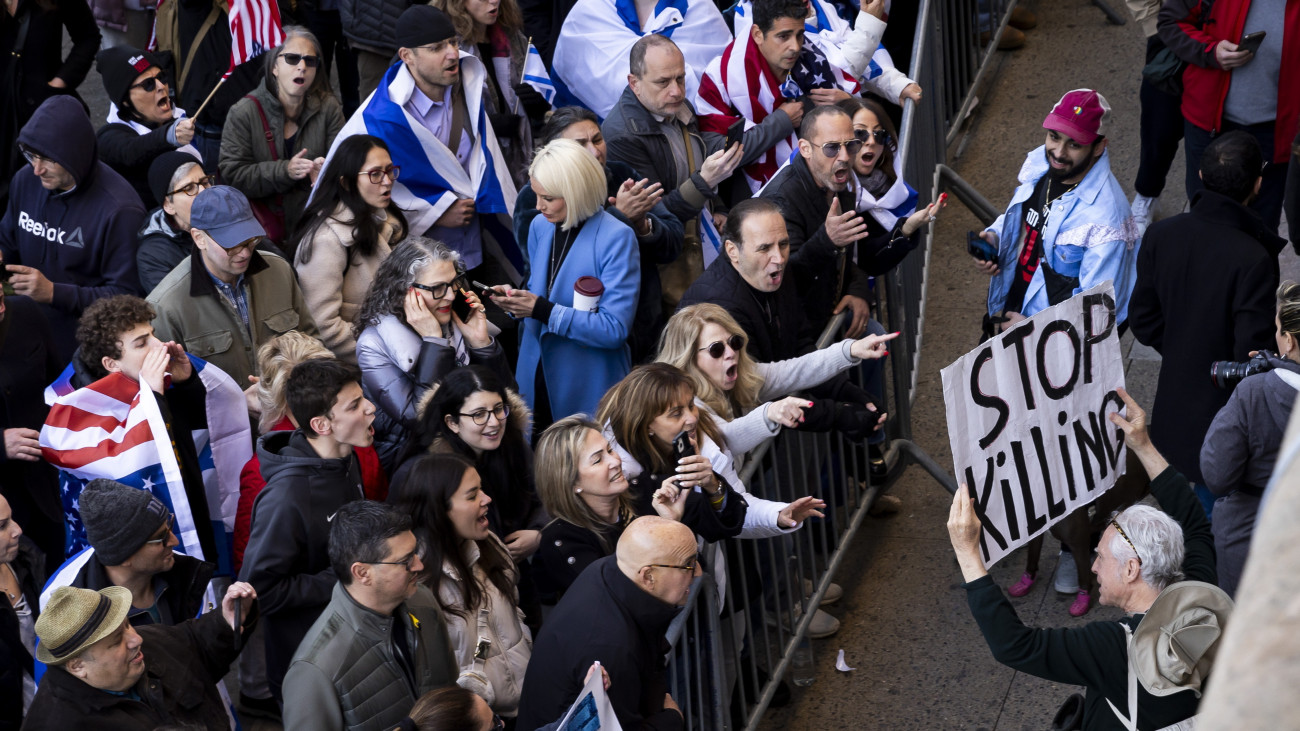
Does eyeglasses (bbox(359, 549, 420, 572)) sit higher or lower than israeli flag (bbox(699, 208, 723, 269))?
higher

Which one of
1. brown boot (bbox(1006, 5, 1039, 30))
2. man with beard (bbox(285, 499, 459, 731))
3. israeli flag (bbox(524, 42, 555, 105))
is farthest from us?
brown boot (bbox(1006, 5, 1039, 30))

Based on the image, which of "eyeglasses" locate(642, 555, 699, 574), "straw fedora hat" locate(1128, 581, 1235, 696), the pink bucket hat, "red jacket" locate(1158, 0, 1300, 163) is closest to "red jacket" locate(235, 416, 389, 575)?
"eyeglasses" locate(642, 555, 699, 574)

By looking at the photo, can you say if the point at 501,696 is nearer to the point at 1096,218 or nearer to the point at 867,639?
the point at 867,639

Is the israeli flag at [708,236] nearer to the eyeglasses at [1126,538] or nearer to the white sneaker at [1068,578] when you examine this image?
the white sneaker at [1068,578]

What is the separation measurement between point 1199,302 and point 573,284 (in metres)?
2.56

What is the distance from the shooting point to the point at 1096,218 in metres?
5.58

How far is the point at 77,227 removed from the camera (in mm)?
5691

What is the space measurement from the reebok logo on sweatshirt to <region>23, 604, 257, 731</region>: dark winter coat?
2.36 meters

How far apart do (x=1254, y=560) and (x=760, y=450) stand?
4.33 metres

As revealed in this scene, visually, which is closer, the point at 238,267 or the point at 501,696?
the point at 501,696

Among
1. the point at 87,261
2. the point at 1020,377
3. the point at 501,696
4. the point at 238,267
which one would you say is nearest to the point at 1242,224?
the point at 1020,377

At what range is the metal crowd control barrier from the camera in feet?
14.8

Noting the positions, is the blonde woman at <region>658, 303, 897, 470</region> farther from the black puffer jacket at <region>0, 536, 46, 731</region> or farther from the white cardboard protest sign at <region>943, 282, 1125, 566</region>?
the black puffer jacket at <region>0, 536, 46, 731</region>

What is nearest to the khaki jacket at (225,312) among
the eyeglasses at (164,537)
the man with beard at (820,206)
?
the eyeglasses at (164,537)
